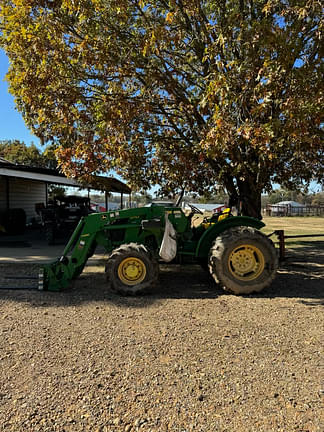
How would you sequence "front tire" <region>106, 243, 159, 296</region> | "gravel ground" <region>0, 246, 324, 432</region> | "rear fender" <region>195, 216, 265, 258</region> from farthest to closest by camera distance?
1. "rear fender" <region>195, 216, 265, 258</region>
2. "front tire" <region>106, 243, 159, 296</region>
3. "gravel ground" <region>0, 246, 324, 432</region>

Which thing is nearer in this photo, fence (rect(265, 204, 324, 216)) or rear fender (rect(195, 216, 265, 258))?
rear fender (rect(195, 216, 265, 258))

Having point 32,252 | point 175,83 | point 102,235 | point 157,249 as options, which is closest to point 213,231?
point 157,249

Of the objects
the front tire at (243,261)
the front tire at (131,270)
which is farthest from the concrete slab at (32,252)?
the front tire at (243,261)

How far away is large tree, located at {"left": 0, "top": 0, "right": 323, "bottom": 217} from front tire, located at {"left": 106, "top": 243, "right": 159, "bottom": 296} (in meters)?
2.15

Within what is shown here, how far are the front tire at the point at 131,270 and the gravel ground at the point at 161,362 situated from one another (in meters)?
0.18

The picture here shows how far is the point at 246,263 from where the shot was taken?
4.97 m

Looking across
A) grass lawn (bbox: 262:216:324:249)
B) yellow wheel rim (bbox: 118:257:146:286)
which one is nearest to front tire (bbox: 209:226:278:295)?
yellow wheel rim (bbox: 118:257:146:286)

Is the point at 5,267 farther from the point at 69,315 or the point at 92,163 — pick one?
the point at 69,315

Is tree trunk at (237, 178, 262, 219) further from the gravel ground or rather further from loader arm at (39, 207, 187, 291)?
the gravel ground

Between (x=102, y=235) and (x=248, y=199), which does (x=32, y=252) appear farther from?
(x=248, y=199)

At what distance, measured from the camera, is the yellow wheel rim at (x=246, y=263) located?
195 inches

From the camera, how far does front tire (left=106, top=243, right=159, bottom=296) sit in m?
4.77

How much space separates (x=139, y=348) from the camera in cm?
320

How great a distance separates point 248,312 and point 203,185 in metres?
5.21
